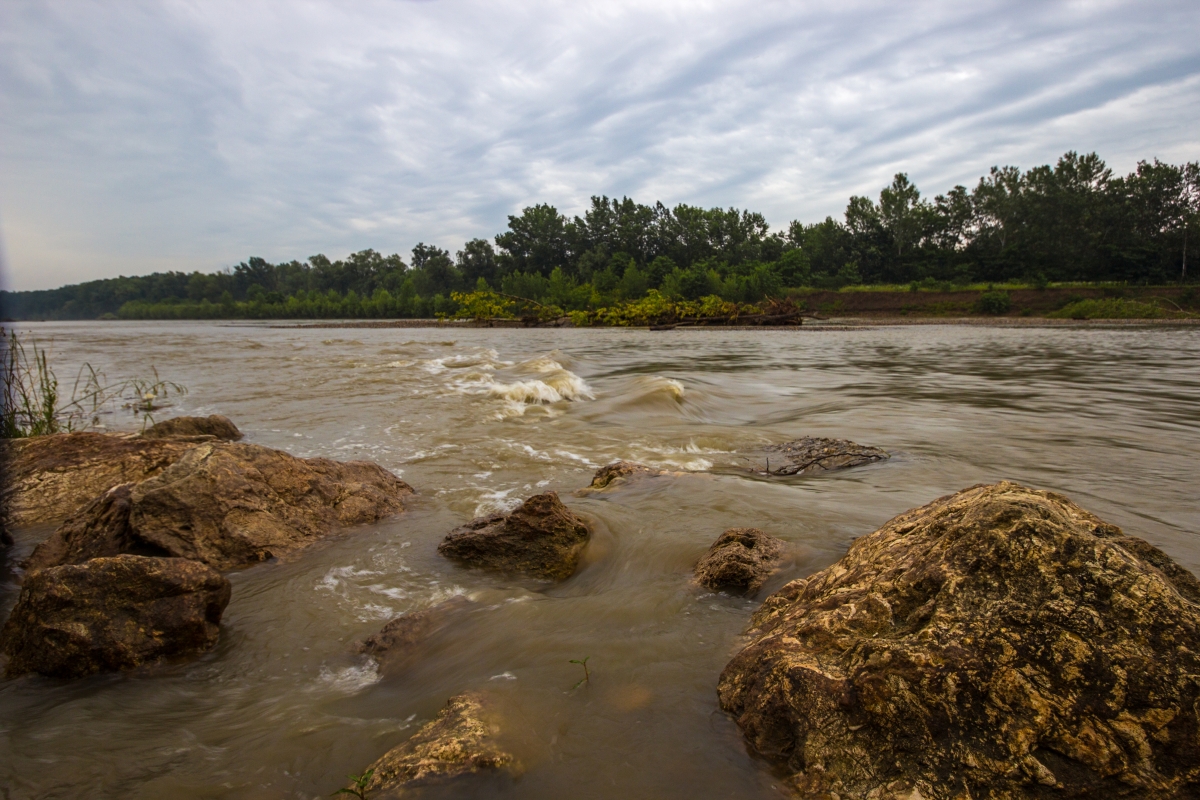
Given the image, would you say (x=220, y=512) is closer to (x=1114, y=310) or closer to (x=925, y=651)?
(x=925, y=651)

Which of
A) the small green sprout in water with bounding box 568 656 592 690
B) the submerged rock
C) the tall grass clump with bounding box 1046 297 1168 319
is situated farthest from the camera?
the tall grass clump with bounding box 1046 297 1168 319

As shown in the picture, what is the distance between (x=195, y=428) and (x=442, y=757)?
A: 19.7ft

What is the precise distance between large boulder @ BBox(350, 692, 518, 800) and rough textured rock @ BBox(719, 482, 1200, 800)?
85 cm

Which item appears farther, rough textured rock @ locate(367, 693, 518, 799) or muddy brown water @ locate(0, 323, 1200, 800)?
muddy brown water @ locate(0, 323, 1200, 800)

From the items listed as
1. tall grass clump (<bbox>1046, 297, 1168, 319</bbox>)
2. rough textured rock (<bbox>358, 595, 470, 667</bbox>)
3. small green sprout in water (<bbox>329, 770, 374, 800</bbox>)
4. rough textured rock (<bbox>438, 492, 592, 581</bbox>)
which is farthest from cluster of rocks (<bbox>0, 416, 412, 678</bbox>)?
tall grass clump (<bbox>1046, 297, 1168, 319</bbox>)

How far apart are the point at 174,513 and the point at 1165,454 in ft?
28.4

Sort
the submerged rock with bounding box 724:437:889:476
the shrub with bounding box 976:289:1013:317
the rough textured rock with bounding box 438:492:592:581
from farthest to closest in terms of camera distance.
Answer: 1. the shrub with bounding box 976:289:1013:317
2. the submerged rock with bounding box 724:437:889:476
3. the rough textured rock with bounding box 438:492:592:581

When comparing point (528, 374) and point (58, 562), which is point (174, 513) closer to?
point (58, 562)

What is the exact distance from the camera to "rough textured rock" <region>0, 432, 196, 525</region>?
4387mm

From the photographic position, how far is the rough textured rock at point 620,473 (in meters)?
5.13

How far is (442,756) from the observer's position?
188 cm

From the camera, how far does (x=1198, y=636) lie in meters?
1.59

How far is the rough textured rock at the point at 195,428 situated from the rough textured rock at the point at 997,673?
614cm

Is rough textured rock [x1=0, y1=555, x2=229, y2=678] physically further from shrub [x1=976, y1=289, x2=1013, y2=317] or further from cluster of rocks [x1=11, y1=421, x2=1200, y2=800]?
shrub [x1=976, y1=289, x2=1013, y2=317]
